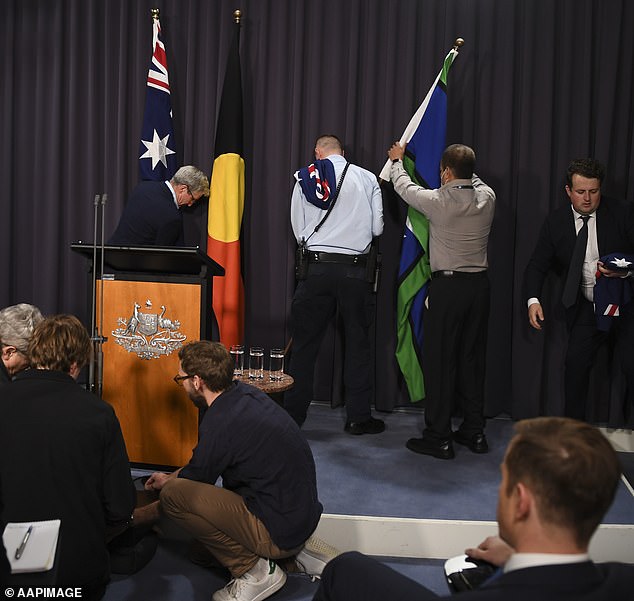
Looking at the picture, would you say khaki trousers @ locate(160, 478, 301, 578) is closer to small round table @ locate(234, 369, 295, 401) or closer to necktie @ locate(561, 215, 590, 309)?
small round table @ locate(234, 369, 295, 401)

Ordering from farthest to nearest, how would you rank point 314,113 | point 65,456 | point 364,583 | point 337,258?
point 314,113 → point 337,258 → point 65,456 → point 364,583

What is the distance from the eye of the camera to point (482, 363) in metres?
3.97

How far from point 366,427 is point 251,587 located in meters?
1.83

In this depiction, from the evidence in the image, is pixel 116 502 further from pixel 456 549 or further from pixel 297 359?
pixel 297 359

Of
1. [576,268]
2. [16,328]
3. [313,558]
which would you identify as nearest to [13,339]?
[16,328]

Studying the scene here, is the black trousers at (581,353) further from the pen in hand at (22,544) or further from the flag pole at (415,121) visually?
the pen in hand at (22,544)

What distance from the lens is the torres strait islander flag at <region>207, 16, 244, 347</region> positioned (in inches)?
181

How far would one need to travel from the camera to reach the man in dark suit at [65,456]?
82.0 inches

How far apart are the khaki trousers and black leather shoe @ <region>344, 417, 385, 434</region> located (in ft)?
5.49

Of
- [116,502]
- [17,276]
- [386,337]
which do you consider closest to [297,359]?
[386,337]

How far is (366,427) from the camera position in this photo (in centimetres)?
425

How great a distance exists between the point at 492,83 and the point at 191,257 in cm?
241

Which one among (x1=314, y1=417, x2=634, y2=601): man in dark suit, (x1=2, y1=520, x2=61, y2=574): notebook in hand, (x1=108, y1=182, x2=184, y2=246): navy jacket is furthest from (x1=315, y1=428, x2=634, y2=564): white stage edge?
(x1=108, y1=182, x2=184, y2=246): navy jacket

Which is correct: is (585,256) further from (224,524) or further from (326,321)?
(224,524)
